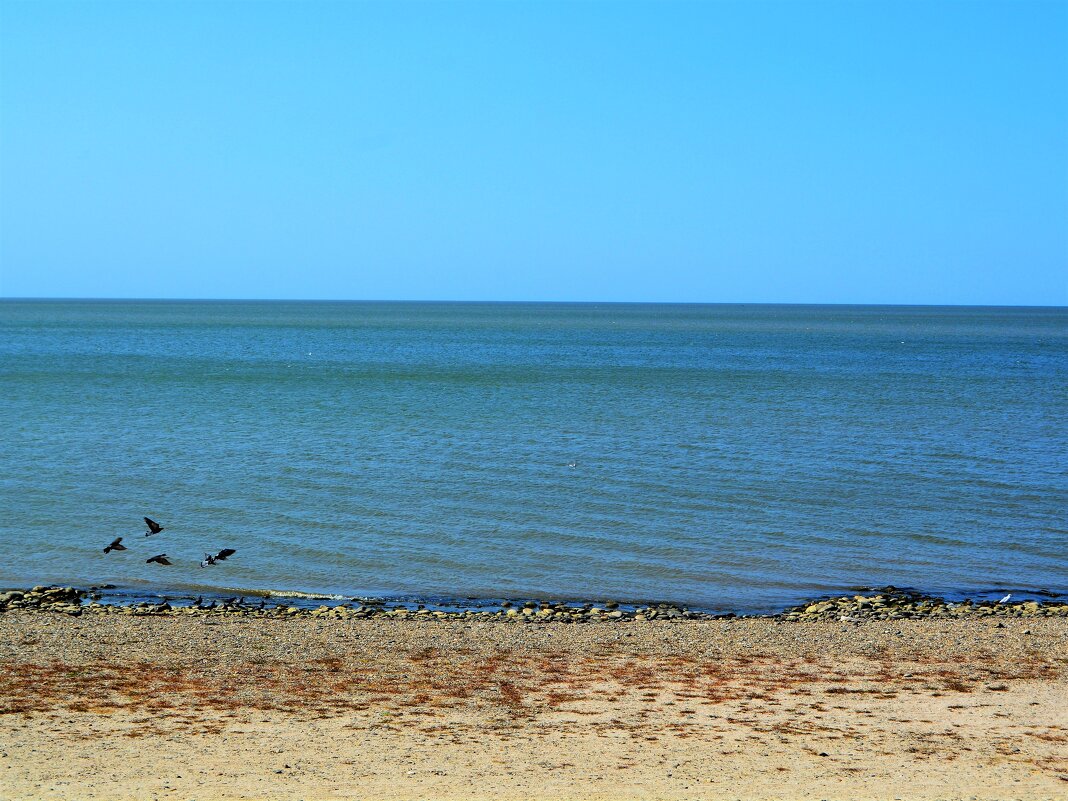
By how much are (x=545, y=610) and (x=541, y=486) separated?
36.5ft

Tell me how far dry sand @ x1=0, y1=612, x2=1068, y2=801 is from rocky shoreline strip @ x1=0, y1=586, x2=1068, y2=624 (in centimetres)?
60

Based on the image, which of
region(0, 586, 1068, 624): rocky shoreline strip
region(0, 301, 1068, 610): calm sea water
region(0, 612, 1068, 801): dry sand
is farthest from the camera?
region(0, 301, 1068, 610): calm sea water

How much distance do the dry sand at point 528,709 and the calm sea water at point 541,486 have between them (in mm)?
3344

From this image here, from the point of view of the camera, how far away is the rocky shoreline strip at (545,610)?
695 inches

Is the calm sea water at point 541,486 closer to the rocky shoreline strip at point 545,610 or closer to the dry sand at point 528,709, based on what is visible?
the rocky shoreline strip at point 545,610

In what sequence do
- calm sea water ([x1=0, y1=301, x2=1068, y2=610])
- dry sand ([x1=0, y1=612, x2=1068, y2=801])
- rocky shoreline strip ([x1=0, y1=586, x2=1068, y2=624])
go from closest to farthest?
1. dry sand ([x1=0, y1=612, x2=1068, y2=801])
2. rocky shoreline strip ([x1=0, y1=586, x2=1068, y2=624])
3. calm sea water ([x1=0, y1=301, x2=1068, y2=610])

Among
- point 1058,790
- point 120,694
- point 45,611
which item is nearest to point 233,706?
point 120,694

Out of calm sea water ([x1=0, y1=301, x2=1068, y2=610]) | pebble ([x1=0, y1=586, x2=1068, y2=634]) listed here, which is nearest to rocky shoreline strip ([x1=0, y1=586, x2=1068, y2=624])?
pebble ([x1=0, y1=586, x2=1068, y2=634])

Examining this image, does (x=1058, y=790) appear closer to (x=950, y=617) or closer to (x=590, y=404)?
(x=950, y=617)

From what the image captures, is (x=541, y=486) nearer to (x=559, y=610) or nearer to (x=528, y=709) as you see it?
(x=559, y=610)

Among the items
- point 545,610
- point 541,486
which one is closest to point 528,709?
point 545,610

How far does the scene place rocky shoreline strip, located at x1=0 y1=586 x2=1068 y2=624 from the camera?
17.6 m

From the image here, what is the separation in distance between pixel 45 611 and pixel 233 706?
629 centimetres

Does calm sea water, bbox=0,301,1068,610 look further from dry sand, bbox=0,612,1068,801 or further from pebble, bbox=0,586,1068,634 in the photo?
dry sand, bbox=0,612,1068,801
